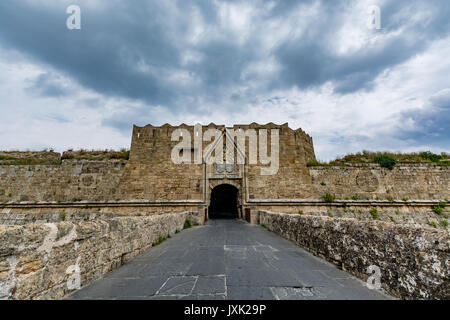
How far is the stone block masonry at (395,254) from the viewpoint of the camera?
1948 mm

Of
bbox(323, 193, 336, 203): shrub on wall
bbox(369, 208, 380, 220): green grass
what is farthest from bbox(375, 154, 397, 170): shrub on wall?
bbox(323, 193, 336, 203): shrub on wall

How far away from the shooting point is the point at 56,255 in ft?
7.88

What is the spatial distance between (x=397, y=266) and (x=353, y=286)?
0.63 meters

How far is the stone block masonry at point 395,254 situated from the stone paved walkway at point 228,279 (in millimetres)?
239

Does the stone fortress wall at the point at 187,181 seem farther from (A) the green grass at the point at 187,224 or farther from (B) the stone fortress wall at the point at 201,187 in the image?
(A) the green grass at the point at 187,224

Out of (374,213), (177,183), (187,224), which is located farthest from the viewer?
(177,183)

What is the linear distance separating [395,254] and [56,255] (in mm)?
4184

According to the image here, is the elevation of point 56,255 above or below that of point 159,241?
above

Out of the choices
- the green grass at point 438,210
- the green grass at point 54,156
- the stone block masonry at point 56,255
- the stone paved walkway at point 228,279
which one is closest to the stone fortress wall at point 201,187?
the green grass at point 438,210

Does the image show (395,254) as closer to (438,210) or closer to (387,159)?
(387,159)

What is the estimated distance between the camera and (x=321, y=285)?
2725mm

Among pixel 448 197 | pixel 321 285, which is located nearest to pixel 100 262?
pixel 321 285

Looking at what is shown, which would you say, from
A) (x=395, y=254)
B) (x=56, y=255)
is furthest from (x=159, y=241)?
(x=395, y=254)

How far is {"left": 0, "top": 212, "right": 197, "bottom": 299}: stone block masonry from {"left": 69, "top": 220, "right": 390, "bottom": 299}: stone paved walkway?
222 mm
